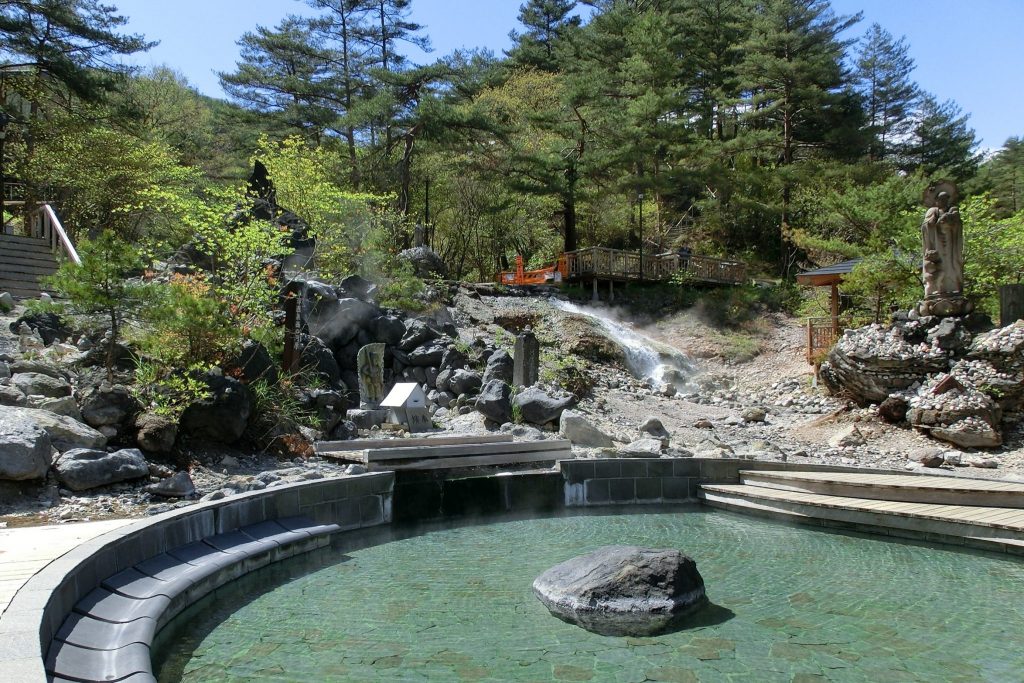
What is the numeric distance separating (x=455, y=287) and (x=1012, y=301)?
43.4 ft

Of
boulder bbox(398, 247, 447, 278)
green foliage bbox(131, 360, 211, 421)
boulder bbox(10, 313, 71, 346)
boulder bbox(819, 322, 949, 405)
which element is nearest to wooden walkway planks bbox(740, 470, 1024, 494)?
boulder bbox(819, 322, 949, 405)

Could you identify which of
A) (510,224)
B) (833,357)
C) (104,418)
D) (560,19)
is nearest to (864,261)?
(833,357)

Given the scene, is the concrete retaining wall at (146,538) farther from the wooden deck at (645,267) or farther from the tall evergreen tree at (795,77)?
the tall evergreen tree at (795,77)

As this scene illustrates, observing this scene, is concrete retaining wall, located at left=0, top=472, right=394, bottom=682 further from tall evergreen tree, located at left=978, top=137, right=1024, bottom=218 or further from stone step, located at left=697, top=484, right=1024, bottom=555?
tall evergreen tree, located at left=978, top=137, right=1024, bottom=218

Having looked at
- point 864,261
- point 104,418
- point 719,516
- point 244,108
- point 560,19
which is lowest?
point 719,516

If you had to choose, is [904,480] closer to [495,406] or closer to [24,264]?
[495,406]

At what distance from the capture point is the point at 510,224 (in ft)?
96.4

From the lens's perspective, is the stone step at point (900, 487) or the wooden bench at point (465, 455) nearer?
the stone step at point (900, 487)

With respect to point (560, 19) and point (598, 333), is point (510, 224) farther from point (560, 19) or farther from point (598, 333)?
point (560, 19)

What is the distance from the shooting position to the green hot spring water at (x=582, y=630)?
403 cm

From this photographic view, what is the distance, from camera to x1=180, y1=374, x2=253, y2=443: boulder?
293 inches

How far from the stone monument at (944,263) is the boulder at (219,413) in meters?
11.6

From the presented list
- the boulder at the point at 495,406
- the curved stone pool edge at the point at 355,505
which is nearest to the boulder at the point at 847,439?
the curved stone pool edge at the point at 355,505

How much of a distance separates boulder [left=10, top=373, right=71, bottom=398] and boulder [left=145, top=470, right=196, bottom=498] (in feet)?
5.40
